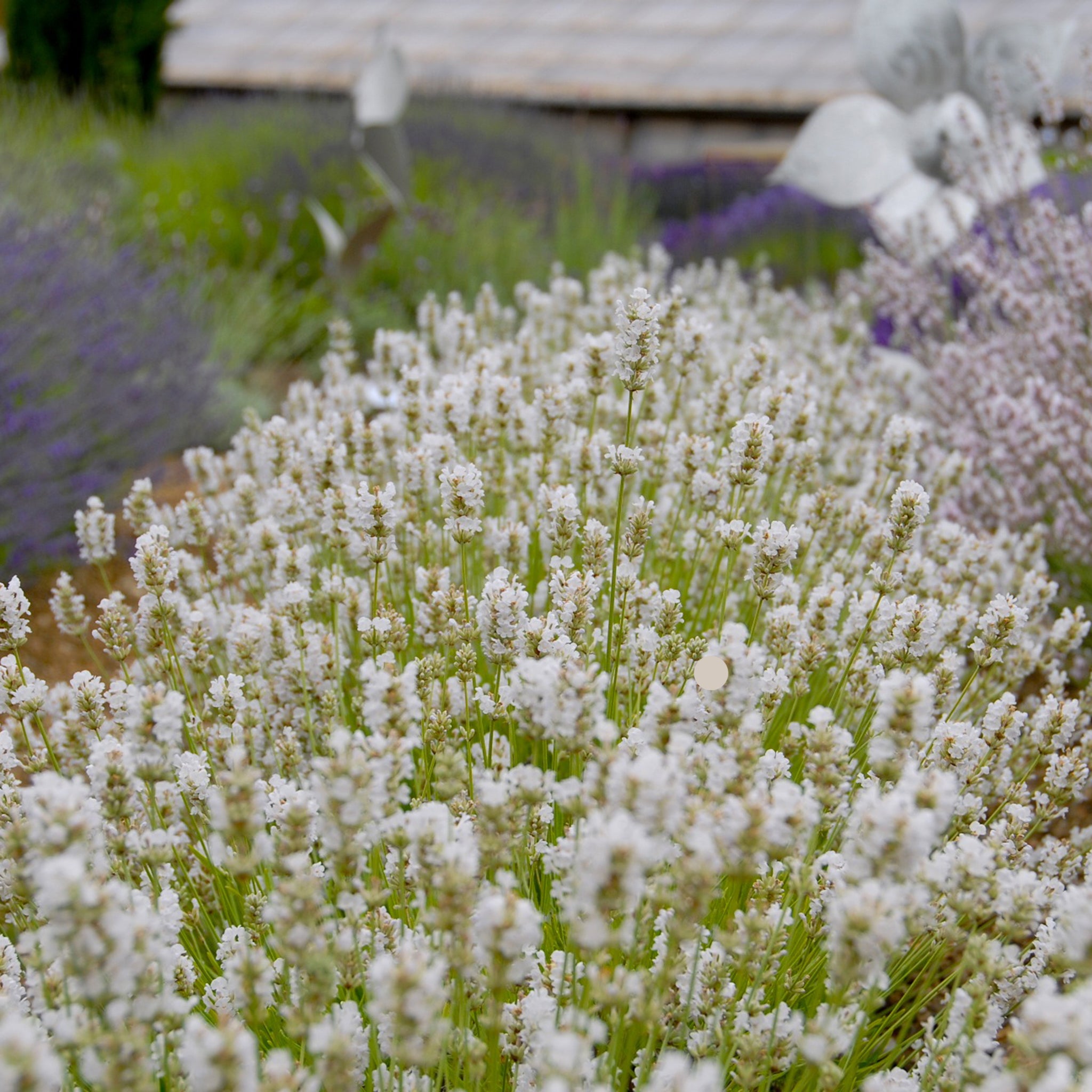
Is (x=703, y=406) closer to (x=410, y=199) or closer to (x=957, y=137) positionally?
(x=957, y=137)

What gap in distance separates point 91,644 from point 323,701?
6.15ft

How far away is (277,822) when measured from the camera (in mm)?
1644

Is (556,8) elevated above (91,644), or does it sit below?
above

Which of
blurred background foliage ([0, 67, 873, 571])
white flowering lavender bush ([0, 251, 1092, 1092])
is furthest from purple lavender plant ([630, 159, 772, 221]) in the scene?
white flowering lavender bush ([0, 251, 1092, 1092])

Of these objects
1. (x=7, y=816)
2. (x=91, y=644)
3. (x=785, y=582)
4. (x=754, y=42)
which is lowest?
(x=91, y=644)

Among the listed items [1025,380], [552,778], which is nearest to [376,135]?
[1025,380]

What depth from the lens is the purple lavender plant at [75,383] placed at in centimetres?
352

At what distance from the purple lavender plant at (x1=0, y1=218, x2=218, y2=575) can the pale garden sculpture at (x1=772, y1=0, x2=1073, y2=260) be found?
2.44m

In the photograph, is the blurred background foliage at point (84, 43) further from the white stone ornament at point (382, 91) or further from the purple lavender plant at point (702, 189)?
the white stone ornament at point (382, 91)

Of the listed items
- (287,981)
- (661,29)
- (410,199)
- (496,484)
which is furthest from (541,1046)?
(661,29)

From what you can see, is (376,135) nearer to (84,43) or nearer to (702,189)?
(702,189)

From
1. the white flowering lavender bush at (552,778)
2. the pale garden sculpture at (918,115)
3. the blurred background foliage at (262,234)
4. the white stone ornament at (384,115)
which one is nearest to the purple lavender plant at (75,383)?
the blurred background foliage at (262,234)

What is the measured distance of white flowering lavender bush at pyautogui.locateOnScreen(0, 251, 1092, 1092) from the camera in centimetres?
108

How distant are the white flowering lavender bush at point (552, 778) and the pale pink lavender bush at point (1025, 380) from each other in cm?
23
